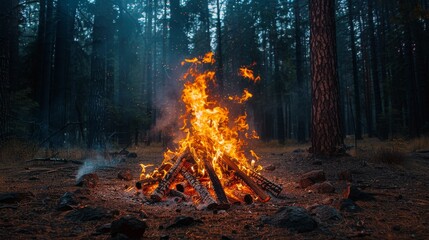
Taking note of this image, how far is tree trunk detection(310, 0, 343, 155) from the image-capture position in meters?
8.15

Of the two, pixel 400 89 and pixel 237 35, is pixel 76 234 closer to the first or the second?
pixel 237 35

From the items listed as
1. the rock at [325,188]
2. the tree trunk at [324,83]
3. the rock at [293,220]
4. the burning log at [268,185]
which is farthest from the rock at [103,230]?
the tree trunk at [324,83]

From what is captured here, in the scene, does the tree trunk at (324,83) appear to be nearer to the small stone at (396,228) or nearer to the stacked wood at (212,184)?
the stacked wood at (212,184)

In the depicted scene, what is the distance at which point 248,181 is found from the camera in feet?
16.7

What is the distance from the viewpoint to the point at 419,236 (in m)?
2.93

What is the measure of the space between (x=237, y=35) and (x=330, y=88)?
14.2 m

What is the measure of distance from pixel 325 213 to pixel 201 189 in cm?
188

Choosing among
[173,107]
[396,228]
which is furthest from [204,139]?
[173,107]

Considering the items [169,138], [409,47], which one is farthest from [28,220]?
[409,47]

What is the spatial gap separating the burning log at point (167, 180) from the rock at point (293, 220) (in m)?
1.92

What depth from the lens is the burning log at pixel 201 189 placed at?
4.23 m

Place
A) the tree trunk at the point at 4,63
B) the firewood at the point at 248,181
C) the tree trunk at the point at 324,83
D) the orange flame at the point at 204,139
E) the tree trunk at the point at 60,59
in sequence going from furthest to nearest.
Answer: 1. the tree trunk at the point at 60,59
2. the tree trunk at the point at 4,63
3. the tree trunk at the point at 324,83
4. the orange flame at the point at 204,139
5. the firewood at the point at 248,181

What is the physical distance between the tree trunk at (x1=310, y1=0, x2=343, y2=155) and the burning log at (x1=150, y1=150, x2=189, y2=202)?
4.46m

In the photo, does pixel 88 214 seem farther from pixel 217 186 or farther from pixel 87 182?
pixel 87 182
